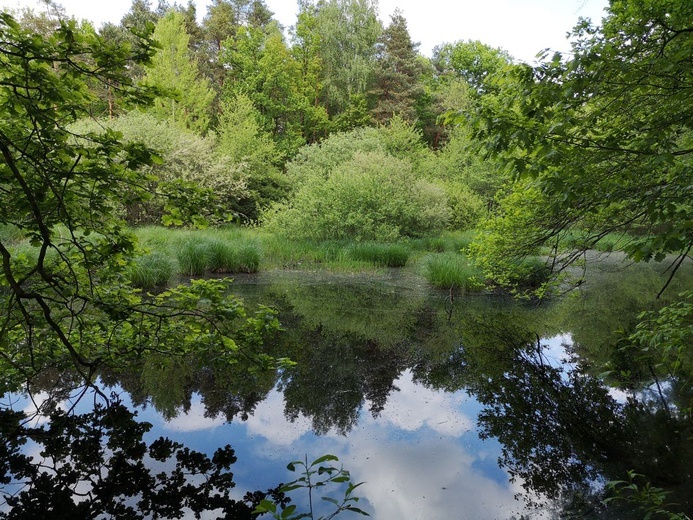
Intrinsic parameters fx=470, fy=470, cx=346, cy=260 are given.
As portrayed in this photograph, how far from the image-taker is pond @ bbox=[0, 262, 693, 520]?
10.2 ft

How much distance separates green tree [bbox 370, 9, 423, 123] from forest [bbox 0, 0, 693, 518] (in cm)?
14

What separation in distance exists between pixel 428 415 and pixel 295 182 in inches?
731

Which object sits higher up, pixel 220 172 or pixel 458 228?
pixel 220 172

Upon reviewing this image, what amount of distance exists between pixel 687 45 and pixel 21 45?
3.54 meters

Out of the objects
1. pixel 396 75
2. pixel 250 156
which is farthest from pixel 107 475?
pixel 396 75

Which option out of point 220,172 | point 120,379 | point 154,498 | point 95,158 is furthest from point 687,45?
point 220,172

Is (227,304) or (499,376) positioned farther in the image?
(499,376)

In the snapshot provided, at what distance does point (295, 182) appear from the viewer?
863 inches

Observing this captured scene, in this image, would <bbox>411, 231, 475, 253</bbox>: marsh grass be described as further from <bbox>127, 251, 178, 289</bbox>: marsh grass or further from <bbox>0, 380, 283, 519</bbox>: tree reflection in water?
<bbox>0, 380, 283, 519</bbox>: tree reflection in water

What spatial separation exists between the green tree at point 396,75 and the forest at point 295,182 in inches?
5.6

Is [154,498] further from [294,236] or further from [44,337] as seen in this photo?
[294,236]

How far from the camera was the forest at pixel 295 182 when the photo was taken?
2.59 m

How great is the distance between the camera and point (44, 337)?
3732 millimetres

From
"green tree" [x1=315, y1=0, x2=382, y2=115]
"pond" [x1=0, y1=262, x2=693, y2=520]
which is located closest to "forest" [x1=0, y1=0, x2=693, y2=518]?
"green tree" [x1=315, y1=0, x2=382, y2=115]
